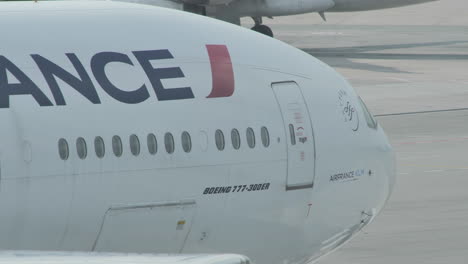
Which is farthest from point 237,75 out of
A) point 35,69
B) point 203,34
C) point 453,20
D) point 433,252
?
point 453,20

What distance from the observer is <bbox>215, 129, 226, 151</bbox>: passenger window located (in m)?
14.3

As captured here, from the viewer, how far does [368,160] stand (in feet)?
53.6

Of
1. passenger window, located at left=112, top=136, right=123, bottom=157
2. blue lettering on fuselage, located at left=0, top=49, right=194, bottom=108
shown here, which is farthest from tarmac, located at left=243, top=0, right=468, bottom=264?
passenger window, located at left=112, top=136, right=123, bottom=157

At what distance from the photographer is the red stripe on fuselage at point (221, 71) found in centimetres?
1448

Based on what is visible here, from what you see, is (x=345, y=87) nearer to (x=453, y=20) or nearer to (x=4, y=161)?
(x=4, y=161)

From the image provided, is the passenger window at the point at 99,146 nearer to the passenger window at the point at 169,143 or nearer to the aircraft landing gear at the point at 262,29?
the passenger window at the point at 169,143

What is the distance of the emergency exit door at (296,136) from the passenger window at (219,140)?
38.6 inches

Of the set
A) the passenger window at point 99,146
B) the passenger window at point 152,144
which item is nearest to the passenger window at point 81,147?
the passenger window at point 99,146

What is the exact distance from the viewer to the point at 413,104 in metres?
43.4

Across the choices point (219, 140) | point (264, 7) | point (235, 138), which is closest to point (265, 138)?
point (235, 138)

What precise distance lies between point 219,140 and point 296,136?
1.20 meters

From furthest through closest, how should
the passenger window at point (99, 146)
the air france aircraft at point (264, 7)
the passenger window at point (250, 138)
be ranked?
the air france aircraft at point (264, 7)
the passenger window at point (250, 138)
the passenger window at point (99, 146)

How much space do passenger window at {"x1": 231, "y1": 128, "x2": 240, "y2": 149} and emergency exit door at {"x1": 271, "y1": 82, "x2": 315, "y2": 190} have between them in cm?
73

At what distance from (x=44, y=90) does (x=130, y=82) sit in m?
1.13
